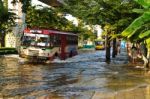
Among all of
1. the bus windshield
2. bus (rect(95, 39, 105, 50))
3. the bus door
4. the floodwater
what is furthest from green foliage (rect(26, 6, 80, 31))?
bus (rect(95, 39, 105, 50))

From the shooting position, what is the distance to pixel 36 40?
3816 centimetres

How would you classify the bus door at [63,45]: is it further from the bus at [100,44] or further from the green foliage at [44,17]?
the bus at [100,44]

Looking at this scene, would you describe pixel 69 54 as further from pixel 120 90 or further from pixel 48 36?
pixel 120 90

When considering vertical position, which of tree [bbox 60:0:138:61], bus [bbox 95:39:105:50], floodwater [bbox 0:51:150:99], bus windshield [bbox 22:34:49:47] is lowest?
floodwater [bbox 0:51:150:99]

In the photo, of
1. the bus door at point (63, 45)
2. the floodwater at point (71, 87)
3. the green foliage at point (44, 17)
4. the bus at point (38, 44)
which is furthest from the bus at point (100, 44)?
the floodwater at point (71, 87)

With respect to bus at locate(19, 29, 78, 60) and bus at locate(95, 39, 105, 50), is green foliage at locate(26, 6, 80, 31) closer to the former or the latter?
bus at locate(19, 29, 78, 60)

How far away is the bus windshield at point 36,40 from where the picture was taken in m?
38.1

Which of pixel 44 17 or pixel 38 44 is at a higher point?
pixel 44 17

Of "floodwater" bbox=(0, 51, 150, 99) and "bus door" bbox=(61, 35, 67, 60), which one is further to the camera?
"bus door" bbox=(61, 35, 67, 60)

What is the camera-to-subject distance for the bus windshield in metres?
38.1

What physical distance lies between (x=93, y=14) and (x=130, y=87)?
1791 cm

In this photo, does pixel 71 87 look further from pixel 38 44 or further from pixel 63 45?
pixel 63 45

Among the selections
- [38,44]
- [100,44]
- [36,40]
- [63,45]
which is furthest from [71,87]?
[100,44]

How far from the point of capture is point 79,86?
21.9m
